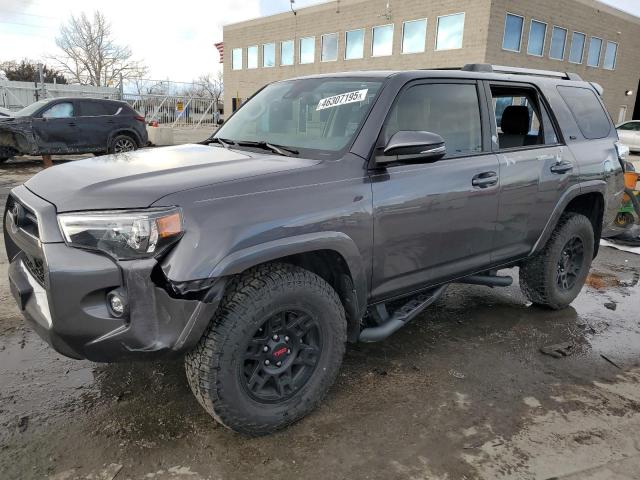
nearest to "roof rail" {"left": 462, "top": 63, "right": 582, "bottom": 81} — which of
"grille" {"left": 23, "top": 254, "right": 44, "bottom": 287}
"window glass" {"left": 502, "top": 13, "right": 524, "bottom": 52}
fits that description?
"grille" {"left": 23, "top": 254, "right": 44, "bottom": 287}

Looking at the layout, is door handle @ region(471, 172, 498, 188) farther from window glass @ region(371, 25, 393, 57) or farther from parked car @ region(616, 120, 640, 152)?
window glass @ region(371, 25, 393, 57)

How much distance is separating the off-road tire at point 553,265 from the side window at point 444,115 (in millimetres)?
1297

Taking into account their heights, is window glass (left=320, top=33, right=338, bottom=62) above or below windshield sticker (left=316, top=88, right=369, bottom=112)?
above

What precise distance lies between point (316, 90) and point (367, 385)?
6.38 feet

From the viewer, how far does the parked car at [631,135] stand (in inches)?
764

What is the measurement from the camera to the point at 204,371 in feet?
7.63

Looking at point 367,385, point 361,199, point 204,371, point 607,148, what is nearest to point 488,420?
point 367,385

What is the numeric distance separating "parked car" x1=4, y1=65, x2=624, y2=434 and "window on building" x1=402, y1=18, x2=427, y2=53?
72.0 feet

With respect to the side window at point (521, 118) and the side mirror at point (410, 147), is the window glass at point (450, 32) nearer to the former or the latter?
the side window at point (521, 118)

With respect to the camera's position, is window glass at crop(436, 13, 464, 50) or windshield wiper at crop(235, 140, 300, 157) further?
window glass at crop(436, 13, 464, 50)

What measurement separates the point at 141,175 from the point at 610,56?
32.5 m

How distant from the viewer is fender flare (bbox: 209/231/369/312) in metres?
2.22

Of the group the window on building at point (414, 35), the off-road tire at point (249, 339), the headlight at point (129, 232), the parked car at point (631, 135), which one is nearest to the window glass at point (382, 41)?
the window on building at point (414, 35)

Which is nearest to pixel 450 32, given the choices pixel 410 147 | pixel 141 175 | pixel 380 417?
pixel 410 147
